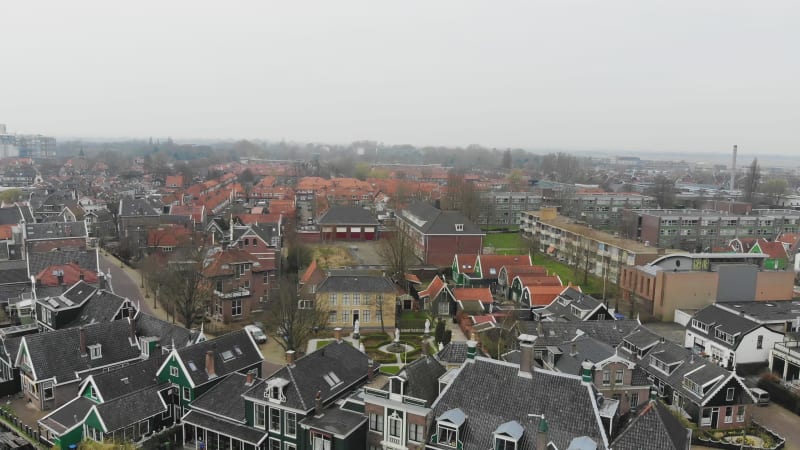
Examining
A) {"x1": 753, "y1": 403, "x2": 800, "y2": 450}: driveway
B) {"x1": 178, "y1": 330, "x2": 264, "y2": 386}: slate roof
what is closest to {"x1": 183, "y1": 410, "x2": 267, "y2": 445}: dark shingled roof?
{"x1": 178, "y1": 330, "x2": 264, "y2": 386}: slate roof

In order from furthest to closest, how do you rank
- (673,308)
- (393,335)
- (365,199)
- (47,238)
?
1. (365,199)
2. (47,238)
3. (673,308)
4. (393,335)

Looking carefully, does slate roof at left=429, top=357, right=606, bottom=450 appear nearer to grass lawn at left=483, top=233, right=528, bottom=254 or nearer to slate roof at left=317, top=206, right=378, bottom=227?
grass lawn at left=483, top=233, right=528, bottom=254

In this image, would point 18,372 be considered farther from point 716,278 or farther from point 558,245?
point 558,245

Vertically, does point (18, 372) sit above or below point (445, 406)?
below

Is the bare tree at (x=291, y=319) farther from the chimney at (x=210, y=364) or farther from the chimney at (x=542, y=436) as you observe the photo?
the chimney at (x=542, y=436)

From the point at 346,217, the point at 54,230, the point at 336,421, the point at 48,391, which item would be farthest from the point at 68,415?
the point at 346,217

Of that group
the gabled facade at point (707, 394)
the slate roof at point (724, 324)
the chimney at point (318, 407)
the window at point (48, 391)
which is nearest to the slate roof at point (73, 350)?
the window at point (48, 391)

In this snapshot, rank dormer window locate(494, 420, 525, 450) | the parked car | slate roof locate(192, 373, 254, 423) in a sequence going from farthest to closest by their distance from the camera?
the parked car
slate roof locate(192, 373, 254, 423)
dormer window locate(494, 420, 525, 450)

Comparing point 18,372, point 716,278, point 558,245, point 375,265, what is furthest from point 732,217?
point 18,372
